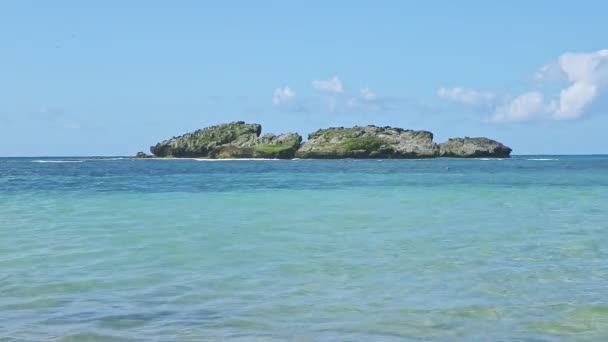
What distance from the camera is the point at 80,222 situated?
2600 centimetres

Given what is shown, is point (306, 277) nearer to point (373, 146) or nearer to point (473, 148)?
point (373, 146)

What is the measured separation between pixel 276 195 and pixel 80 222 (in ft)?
58.6

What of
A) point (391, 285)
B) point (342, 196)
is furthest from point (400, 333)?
point (342, 196)

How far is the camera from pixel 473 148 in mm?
186250

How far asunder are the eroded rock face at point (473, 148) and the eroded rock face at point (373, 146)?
21.3ft

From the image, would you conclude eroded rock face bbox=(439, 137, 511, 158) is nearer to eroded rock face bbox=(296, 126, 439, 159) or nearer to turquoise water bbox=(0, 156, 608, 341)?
eroded rock face bbox=(296, 126, 439, 159)

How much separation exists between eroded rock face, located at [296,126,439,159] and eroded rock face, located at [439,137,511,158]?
6494mm

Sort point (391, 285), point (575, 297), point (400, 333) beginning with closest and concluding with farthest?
point (400, 333) → point (575, 297) → point (391, 285)

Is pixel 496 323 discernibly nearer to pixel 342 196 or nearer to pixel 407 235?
pixel 407 235

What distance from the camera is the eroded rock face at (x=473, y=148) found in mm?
186875

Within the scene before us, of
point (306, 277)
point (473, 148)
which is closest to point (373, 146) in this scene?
point (473, 148)

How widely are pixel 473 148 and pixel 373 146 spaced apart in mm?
27923

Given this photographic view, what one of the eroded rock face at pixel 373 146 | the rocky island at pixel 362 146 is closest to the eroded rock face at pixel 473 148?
the rocky island at pixel 362 146

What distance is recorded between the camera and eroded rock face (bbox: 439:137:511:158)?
187m
